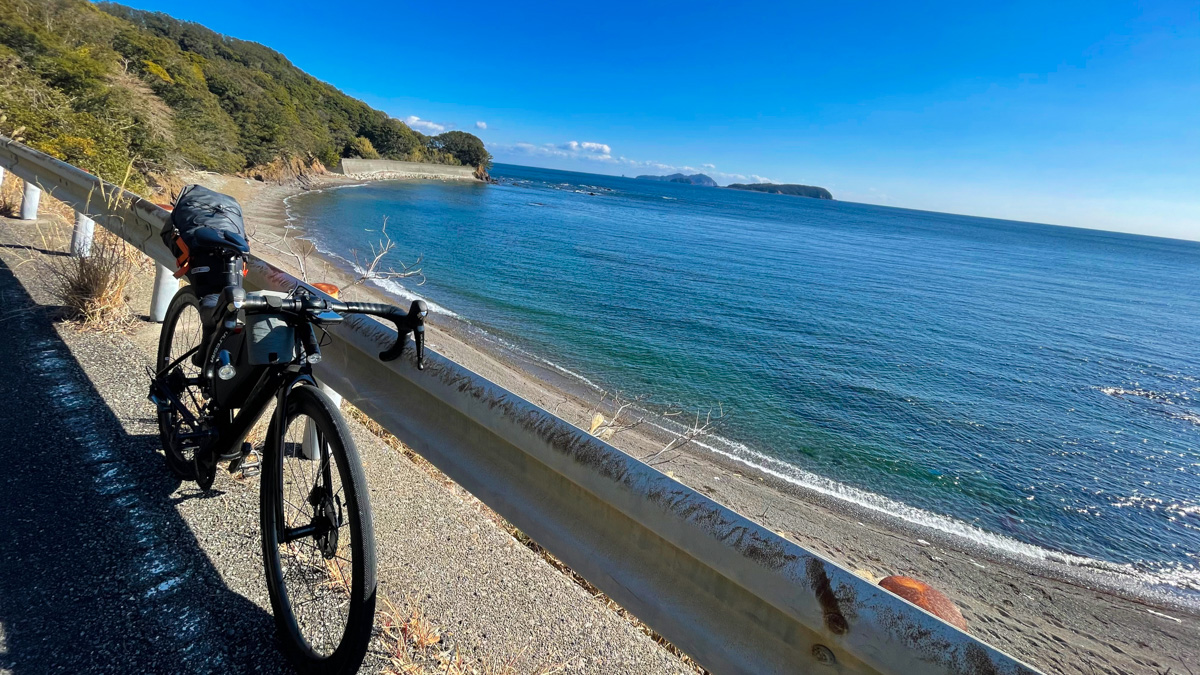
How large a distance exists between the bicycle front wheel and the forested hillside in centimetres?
409

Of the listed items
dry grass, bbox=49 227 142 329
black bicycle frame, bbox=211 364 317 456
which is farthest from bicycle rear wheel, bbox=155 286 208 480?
dry grass, bbox=49 227 142 329

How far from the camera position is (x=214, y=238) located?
2.44m

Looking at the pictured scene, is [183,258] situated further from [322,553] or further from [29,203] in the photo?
[29,203]

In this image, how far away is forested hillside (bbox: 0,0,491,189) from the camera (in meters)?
13.1

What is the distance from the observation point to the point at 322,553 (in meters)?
1.93

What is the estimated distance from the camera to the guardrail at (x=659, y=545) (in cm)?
96

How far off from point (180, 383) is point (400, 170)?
308 feet

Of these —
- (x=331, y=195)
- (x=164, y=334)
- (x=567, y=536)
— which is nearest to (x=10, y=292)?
(x=164, y=334)

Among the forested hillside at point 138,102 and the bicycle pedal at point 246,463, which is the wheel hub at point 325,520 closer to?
the bicycle pedal at point 246,463

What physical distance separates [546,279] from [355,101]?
10518cm

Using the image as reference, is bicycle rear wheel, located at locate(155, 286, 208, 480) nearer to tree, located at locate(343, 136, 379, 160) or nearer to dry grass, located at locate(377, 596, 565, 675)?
dry grass, located at locate(377, 596, 565, 675)

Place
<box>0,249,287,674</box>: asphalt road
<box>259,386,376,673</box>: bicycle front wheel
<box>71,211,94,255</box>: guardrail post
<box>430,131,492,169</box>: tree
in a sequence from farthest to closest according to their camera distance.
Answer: <box>430,131,492,169</box>: tree < <box>71,211,94,255</box>: guardrail post < <box>0,249,287,674</box>: asphalt road < <box>259,386,376,673</box>: bicycle front wheel

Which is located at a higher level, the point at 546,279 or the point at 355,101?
the point at 355,101

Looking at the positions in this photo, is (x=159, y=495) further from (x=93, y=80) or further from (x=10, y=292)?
(x=93, y=80)
